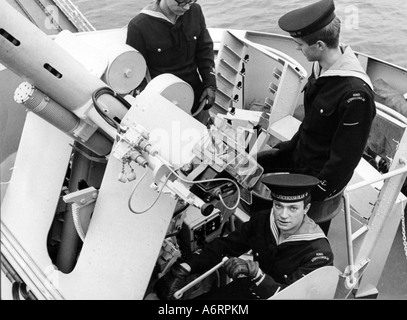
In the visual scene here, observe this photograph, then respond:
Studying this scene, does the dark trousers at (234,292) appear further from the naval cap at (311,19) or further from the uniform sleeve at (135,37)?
the uniform sleeve at (135,37)

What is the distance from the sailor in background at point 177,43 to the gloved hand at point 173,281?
1526 millimetres

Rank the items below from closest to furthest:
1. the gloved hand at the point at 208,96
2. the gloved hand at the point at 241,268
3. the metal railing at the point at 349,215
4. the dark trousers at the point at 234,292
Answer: the gloved hand at the point at 241,268 → the dark trousers at the point at 234,292 → the metal railing at the point at 349,215 → the gloved hand at the point at 208,96

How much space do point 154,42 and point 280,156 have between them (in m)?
1.14

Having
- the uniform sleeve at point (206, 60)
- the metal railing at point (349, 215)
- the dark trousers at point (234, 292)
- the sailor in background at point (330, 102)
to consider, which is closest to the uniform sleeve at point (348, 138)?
the sailor in background at point (330, 102)

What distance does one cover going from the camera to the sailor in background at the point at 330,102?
2973 mm

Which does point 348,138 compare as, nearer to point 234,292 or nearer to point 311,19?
point 311,19

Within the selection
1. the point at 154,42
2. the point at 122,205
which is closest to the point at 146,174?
the point at 122,205

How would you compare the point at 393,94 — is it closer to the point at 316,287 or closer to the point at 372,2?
the point at 316,287

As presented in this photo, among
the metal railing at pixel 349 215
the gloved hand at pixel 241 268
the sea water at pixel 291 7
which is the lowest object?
the sea water at pixel 291 7

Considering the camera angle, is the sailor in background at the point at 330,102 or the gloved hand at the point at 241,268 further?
the sailor in background at the point at 330,102

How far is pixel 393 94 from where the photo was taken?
623 centimetres

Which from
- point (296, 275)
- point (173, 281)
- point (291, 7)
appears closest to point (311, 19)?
point (296, 275)

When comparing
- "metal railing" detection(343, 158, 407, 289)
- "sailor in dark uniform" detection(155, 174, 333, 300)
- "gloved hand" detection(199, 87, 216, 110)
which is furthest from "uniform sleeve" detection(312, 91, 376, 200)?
"gloved hand" detection(199, 87, 216, 110)

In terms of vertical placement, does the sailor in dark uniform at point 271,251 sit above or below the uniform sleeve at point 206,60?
below
